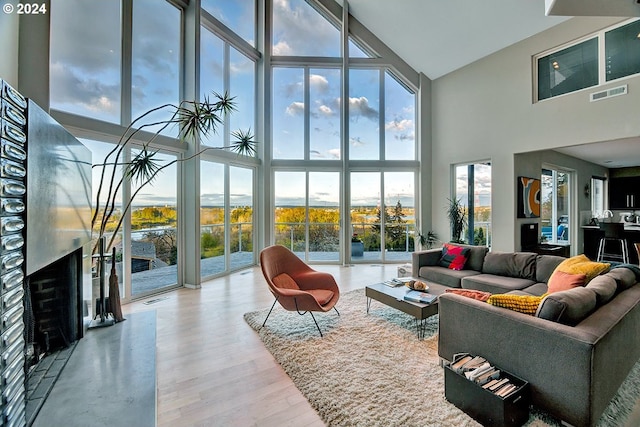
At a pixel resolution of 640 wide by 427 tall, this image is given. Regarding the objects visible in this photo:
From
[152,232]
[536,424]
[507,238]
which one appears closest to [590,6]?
[536,424]

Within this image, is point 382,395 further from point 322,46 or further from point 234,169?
point 322,46

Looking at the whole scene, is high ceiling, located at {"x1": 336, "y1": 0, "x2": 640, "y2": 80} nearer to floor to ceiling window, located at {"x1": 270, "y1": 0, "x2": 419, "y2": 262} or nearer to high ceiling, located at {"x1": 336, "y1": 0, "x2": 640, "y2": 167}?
high ceiling, located at {"x1": 336, "y1": 0, "x2": 640, "y2": 167}

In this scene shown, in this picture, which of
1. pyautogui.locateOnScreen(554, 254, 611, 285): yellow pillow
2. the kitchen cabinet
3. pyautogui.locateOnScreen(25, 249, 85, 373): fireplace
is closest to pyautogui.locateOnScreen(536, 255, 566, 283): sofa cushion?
pyautogui.locateOnScreen(554, 254, 611, 285): yellow pillow

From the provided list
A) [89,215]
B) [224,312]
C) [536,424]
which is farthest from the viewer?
[224,312]

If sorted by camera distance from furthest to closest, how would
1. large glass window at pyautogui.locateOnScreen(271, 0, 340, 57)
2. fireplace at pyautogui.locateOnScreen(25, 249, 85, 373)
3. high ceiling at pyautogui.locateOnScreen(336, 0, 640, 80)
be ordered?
large glass window at pyautogui.locateOnScreen(271, 0, 340, 57) → high ceiling at pyautogui.locateOnScreen(336, 0, 640, 80) → fireplace at pyautogui.locateOnScreen(25, 249, 85, 373)

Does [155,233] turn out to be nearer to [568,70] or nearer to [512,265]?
[512,265]

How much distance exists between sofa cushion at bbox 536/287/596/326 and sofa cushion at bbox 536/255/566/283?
1.95 metres

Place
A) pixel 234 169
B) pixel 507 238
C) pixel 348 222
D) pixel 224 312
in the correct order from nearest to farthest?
pixel 224 312 < pixel 507 238 < pixel 234 169 < pixel 348 222

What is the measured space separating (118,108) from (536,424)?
5528 mm

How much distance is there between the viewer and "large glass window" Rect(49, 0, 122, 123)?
11.4 feet

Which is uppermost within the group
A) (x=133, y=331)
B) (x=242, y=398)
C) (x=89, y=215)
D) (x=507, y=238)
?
(x=89, y=215)

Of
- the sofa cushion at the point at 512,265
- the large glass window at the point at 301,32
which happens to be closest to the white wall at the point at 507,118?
the sofa cushion at the point at 512,265

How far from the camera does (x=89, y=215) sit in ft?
9.29

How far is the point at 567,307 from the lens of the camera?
1.89 m
